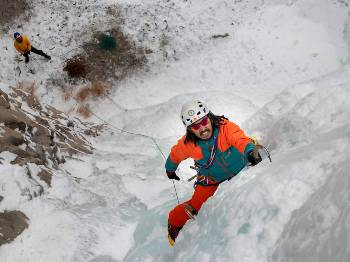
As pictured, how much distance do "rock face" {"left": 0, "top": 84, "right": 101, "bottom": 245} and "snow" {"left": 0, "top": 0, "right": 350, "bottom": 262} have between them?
208 millimetres

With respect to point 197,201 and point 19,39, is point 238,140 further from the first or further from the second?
point 19,39

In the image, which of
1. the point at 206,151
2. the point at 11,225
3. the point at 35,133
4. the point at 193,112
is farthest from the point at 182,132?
the point at 193,112

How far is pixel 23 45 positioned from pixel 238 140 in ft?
32.5

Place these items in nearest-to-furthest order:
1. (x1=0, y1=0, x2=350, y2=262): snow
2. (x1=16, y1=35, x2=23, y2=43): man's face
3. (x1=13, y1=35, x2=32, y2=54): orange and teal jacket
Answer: (x1=0, y1=0, x2=350, y2=262): snow, (x1=16, y1=35, x2=23, y2=43): man's face, (x1=13, y1=35, x2=32, y2=54): orange and teal jacket

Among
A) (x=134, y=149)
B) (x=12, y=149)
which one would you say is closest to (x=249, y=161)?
(x=12, y=149)

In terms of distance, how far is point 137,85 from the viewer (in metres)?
13.8

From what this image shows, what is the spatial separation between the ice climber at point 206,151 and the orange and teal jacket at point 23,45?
896 centimetres

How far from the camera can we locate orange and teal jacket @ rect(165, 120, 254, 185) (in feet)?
18.8

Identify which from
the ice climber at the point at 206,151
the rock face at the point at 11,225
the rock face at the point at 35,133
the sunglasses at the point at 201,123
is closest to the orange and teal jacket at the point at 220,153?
the ice climber at the point at 206,151

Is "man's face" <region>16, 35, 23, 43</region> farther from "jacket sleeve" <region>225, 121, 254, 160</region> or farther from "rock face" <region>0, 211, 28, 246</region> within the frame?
"jacket sleeve" <region>225, 121, 254, 160</region>

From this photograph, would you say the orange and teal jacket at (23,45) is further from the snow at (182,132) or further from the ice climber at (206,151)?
the ice climber at (206,151)

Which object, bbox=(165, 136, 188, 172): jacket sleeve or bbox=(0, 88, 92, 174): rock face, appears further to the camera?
bbox=(0, 88, 92, 174): rock face

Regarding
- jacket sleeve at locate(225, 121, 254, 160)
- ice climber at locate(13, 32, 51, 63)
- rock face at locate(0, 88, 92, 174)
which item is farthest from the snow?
ice climber at locate(13, 32, 51, 63)

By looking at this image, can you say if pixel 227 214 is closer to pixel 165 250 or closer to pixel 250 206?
pixel 250 206
